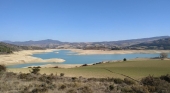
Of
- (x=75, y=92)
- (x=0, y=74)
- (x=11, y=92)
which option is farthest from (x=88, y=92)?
(x=0, y=74)

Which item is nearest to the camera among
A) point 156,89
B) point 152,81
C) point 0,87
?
point 0,87

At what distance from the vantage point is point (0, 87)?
10430 mm

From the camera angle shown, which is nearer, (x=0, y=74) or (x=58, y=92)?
(x=58, y=92)

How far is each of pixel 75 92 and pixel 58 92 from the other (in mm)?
926

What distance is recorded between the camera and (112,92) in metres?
10.6

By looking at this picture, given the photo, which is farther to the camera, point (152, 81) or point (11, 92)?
point (152, 81)

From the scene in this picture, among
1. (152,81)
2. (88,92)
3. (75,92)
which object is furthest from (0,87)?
(152,81)

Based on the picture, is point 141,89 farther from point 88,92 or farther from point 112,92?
point 88,92

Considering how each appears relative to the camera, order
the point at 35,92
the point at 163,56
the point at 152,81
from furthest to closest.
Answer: the point at 163,56
the point at 152,81
the point at 35,92

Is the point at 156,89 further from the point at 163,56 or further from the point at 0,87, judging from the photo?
the point at 163,56

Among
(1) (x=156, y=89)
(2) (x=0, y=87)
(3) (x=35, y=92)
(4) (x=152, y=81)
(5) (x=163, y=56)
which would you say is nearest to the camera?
(3) (x=35, y=92)

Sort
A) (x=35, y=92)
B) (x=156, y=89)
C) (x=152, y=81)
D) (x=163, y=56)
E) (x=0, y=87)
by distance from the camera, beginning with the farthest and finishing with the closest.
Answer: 1. (x=163, y=56)
2. (x=152, y=81)
3. (x=156, y=89)
4. (x=0, y=87)
5. (x=35, y=92)

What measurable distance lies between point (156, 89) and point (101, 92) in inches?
139

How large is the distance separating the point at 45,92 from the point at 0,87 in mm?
2990
